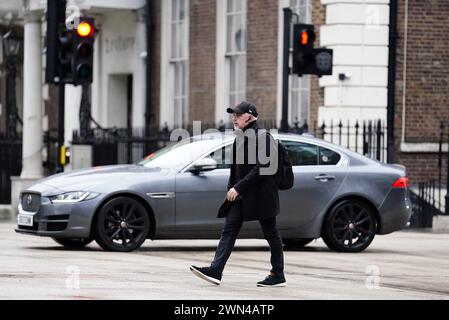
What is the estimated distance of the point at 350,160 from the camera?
17.2 meters

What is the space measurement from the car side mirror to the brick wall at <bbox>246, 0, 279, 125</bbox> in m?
9.75

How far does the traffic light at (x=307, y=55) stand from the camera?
67.6 feet

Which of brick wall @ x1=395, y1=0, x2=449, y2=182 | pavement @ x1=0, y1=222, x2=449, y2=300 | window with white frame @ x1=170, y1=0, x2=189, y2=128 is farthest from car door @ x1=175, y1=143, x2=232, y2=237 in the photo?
window with white frame @ x1=170, y1=0, x2=189, y2=128

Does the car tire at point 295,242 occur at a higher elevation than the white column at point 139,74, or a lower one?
lower

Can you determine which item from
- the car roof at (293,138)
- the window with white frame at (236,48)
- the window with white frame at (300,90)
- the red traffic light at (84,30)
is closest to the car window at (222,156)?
the car roof at (293,138)

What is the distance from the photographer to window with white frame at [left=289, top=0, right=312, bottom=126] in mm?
25328

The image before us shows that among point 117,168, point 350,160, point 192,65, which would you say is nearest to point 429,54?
point 192,65

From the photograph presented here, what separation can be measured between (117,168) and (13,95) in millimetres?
13570

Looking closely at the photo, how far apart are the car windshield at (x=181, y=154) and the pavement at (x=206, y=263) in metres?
1.09

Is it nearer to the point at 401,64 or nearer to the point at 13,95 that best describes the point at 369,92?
the point at 401,64

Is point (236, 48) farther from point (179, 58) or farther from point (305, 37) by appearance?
point (305, 37)

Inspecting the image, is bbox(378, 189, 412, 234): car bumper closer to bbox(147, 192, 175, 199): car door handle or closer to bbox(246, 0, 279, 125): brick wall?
bbox(147, 192, 175, 199): car door handle

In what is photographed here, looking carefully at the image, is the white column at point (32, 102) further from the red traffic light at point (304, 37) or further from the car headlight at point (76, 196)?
the car headlight at point (76, 196)
